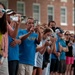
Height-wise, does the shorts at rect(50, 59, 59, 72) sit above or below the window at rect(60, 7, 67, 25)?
below

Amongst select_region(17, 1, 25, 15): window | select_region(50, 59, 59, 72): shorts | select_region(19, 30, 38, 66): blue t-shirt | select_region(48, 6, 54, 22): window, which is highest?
select_region(17, 1, 25, 15): window

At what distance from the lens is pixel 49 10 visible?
1487 inches

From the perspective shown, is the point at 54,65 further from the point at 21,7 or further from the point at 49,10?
the point at 49,10

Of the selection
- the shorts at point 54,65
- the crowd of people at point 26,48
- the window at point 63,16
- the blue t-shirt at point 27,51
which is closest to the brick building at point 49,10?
the window at point 63,16

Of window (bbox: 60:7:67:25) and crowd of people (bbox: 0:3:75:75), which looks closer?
crowd of people (bbox: 0:3:75:75)

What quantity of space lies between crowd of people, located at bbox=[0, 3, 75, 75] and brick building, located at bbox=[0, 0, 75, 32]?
24.1 m

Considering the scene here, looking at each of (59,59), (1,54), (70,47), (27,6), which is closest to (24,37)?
(1,54)

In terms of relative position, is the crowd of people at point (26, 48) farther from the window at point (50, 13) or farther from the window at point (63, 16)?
the window at point (63, 16)

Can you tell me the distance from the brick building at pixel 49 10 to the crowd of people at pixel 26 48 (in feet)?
79.1

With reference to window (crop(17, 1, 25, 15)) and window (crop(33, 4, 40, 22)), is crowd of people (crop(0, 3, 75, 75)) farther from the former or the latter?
window (crop(33, 4, 40, 22))

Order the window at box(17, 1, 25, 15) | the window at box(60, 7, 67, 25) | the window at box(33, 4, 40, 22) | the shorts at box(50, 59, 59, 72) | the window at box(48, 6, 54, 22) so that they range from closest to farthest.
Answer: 1. the shorts at box(50, 59, 59, 72)
2. the window at box(17, 1, 25, 15)
3. the window at box(33, 4, 40, 22)
4. the window at box(48, 6, 54, 22)
5. the window at box(60, 7, 67, 25)

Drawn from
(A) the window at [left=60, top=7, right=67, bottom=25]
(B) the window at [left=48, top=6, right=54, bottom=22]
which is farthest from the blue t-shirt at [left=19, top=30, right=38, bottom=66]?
(A) the window at [left=60, top=7, right=67, bottom=25]

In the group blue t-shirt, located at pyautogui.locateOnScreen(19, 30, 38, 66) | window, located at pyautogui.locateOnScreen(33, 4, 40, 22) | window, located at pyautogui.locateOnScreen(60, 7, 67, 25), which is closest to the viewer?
blue t-shirt, located at pyautogui.locateOnScreen(19, 30, 38, 66)

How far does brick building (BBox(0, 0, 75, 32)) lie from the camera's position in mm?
35500
